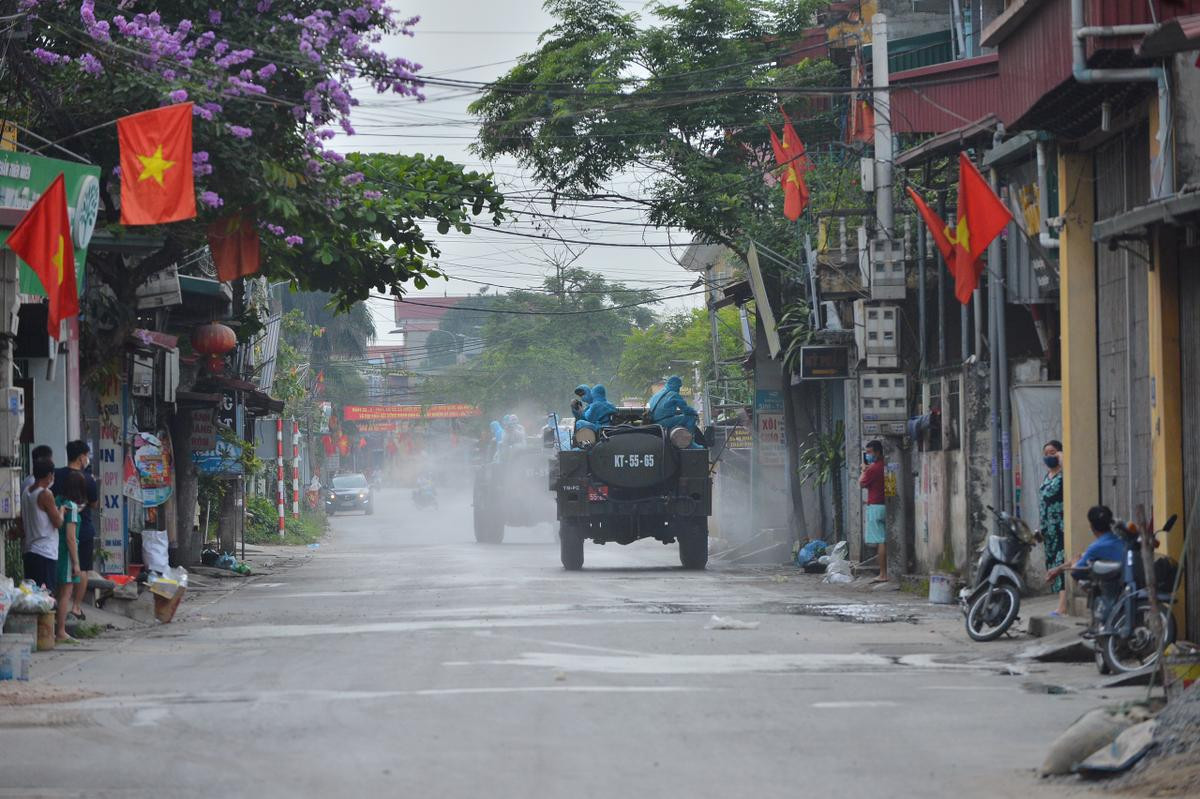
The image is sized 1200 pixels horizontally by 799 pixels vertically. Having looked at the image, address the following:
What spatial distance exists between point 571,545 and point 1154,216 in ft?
56.2

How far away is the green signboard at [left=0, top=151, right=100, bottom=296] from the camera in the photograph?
15.4 meters

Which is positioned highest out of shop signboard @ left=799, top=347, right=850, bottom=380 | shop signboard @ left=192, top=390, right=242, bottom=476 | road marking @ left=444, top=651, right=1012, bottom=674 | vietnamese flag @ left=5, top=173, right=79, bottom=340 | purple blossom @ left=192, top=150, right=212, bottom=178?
purple blossom @ left=192, top=150, right=212, bottom=178

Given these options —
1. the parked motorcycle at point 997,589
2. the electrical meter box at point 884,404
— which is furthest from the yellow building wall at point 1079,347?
the electrical meter box at point 884,404

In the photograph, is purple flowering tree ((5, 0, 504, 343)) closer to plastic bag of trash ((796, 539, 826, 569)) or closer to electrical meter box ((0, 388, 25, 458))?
electrical meter box ((0, 388, 25, 458))

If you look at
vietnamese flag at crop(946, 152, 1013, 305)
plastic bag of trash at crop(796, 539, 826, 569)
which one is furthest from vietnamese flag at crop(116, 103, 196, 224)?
plastic bag of trash at crop(796, 539, 826, 569)

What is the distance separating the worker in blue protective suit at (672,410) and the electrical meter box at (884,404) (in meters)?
4.43

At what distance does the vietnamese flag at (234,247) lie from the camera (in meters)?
19.8

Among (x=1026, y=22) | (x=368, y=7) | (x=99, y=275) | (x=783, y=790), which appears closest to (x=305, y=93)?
(x=368, y=7)

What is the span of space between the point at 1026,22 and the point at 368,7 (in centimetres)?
852

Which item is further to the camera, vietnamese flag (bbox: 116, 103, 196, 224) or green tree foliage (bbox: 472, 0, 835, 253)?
green tree foliage (bbox: 472, 0, 835, 253)

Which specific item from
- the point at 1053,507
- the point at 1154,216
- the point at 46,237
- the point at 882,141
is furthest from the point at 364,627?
the point at 882,141

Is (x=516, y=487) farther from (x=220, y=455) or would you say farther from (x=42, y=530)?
(x=42, y=530)

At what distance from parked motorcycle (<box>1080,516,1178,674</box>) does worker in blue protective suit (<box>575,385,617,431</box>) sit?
52.9ft

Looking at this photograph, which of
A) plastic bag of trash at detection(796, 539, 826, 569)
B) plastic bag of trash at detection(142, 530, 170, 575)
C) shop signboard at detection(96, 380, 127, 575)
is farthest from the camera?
plastic bag of trash at detection(796, 539, 826, 569)
